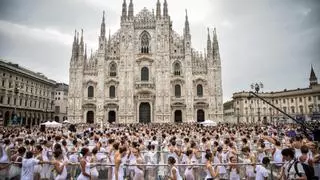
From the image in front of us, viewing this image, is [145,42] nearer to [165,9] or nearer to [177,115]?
[165,9]

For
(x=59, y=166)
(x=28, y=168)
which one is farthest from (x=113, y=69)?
(x=59, y=166)

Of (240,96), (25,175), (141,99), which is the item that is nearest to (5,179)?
(25,175)

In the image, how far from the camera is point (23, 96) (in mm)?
50375

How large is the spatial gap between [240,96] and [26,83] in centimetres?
5494

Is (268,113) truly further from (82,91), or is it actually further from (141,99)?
(82,91)

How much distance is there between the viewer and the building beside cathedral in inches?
1759

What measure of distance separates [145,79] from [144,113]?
20.8ft

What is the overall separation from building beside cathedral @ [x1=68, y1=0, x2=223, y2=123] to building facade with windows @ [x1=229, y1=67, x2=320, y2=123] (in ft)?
81.9

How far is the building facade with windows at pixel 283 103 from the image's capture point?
212ft

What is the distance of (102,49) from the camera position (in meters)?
46.0

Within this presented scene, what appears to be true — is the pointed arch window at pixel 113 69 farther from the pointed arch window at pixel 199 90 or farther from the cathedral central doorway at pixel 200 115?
the cathedral central doorway at pixel 200 115

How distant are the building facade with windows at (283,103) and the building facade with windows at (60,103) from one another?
161 feet

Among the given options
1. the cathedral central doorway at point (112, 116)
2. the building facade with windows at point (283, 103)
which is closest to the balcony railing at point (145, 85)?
the cathedral central doorway at point (112, 116)

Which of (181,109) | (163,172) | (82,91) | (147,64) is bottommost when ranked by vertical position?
(163,172)
